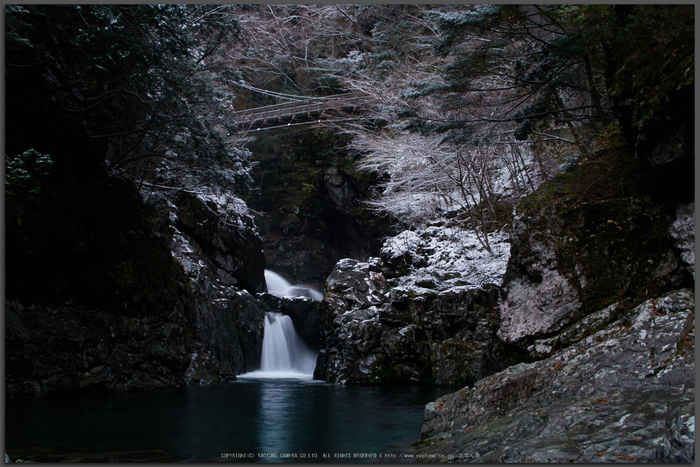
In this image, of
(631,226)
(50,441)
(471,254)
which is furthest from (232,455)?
(471,254)

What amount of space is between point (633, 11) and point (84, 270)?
988 centimetres

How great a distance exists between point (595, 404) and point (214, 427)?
464 centimetres

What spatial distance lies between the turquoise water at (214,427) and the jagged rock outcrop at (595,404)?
0.78 metres

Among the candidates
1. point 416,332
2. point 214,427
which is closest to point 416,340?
point 416,332

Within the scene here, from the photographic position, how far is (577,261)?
20.5ft

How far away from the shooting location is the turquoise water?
15.8ft

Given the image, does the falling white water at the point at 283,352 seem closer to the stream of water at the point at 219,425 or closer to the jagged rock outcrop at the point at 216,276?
the jagged rock outcrop at the point at 216,276

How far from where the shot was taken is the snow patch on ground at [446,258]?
1287 centimetres

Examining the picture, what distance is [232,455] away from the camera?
479cm

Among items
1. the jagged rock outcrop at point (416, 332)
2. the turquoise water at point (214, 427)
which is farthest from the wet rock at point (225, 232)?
the turquoise water at point (214, 427)

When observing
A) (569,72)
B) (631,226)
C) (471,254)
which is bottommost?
(631,226)

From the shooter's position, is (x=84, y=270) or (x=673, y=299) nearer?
(x=673, y=299)

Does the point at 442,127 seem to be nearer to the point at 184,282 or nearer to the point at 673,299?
the point at 673,299

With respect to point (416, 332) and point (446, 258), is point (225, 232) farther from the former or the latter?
point (416, 332)
